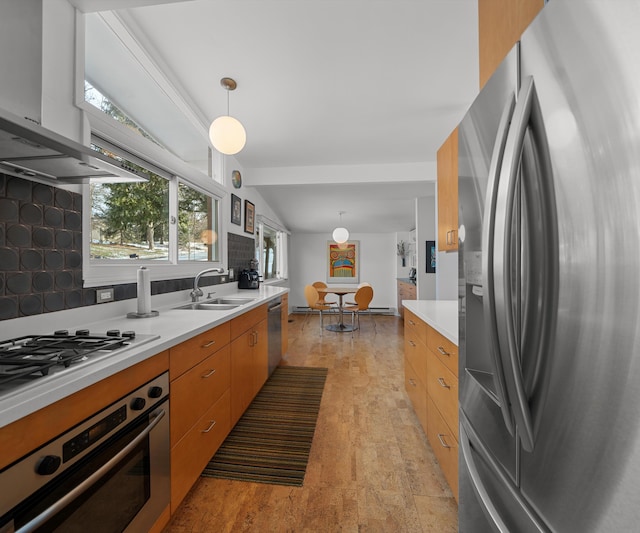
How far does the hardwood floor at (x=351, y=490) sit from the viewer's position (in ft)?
4.81

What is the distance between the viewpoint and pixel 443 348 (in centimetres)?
165

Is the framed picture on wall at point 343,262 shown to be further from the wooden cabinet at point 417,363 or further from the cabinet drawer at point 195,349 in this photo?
the cabinet drawer at point 195,349

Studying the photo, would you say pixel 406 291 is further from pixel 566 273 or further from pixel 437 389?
pixel 566 273

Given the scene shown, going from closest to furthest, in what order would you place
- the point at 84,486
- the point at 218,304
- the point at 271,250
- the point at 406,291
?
the point at 84,486 → the point at 218,304 → the point at 406,291 → the point at 271,250

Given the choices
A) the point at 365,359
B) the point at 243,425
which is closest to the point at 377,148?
the point at 365,359

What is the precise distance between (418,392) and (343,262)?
5.89 metres

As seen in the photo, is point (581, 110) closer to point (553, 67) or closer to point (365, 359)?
point (553, 67)

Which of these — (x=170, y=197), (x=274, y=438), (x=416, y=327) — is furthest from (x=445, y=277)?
(x=170, y=197)

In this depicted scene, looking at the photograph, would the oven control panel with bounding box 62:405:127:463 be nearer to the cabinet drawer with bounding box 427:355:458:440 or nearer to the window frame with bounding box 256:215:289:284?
the cabinet drawer with bounding box 427:355:458:440

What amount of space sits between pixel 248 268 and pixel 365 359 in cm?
191

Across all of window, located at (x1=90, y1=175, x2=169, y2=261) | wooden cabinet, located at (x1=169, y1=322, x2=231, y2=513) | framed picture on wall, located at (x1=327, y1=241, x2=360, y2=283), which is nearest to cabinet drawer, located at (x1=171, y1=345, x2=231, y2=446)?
wooden cabinet, located at (x1=169, y1=322, x2=231, y2=513)

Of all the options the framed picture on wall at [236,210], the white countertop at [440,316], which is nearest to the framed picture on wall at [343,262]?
the framed picture on wall at [236,210]

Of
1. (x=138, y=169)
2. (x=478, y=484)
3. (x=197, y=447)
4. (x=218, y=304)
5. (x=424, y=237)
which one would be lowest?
(x=197, y=447)

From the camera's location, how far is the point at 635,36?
0.39 meters
